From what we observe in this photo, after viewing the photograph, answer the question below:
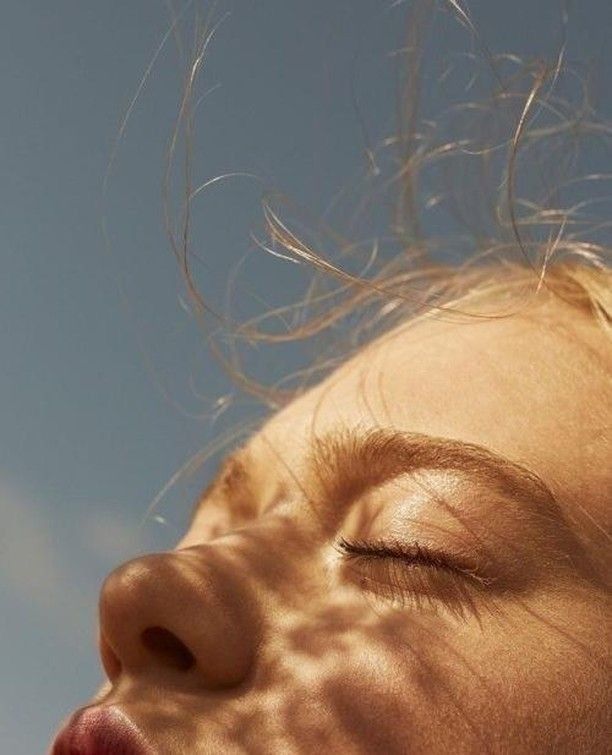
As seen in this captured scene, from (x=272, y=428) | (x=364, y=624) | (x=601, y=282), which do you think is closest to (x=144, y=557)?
(x=364, y=624)

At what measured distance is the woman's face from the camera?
173 centimetres

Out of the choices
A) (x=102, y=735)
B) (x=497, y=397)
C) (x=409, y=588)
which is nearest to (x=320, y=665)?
(x=409, y=588)

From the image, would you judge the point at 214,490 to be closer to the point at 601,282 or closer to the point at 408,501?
the point at 408,501

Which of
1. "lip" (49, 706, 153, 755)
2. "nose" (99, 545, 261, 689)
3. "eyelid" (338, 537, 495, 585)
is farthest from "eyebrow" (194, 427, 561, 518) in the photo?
"lip" (49, 706, 153, 755)

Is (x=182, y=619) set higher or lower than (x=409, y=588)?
higher

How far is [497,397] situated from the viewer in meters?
2.10

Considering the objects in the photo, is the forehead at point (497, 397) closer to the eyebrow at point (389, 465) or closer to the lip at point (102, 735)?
the eyebrow at point (389, 465)

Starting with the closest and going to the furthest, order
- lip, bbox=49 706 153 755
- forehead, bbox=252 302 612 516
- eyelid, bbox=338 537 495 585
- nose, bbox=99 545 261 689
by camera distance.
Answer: lip, bbox=49 706 153 755, nose, bbox=99 545 261 689, eyelid, bbox=338 537 495 585, forehead, bbox=252 302 612 516

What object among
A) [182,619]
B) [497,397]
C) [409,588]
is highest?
[182,619]

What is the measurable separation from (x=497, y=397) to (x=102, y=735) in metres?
0.99

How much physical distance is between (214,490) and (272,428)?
9.3 inches

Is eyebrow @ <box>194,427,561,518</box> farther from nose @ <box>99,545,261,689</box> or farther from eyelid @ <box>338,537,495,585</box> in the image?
nose @ <box>99,545,261,689</box>

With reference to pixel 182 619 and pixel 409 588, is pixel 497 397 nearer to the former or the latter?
pixel 409 588

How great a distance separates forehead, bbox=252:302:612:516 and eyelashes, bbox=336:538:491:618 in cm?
24
